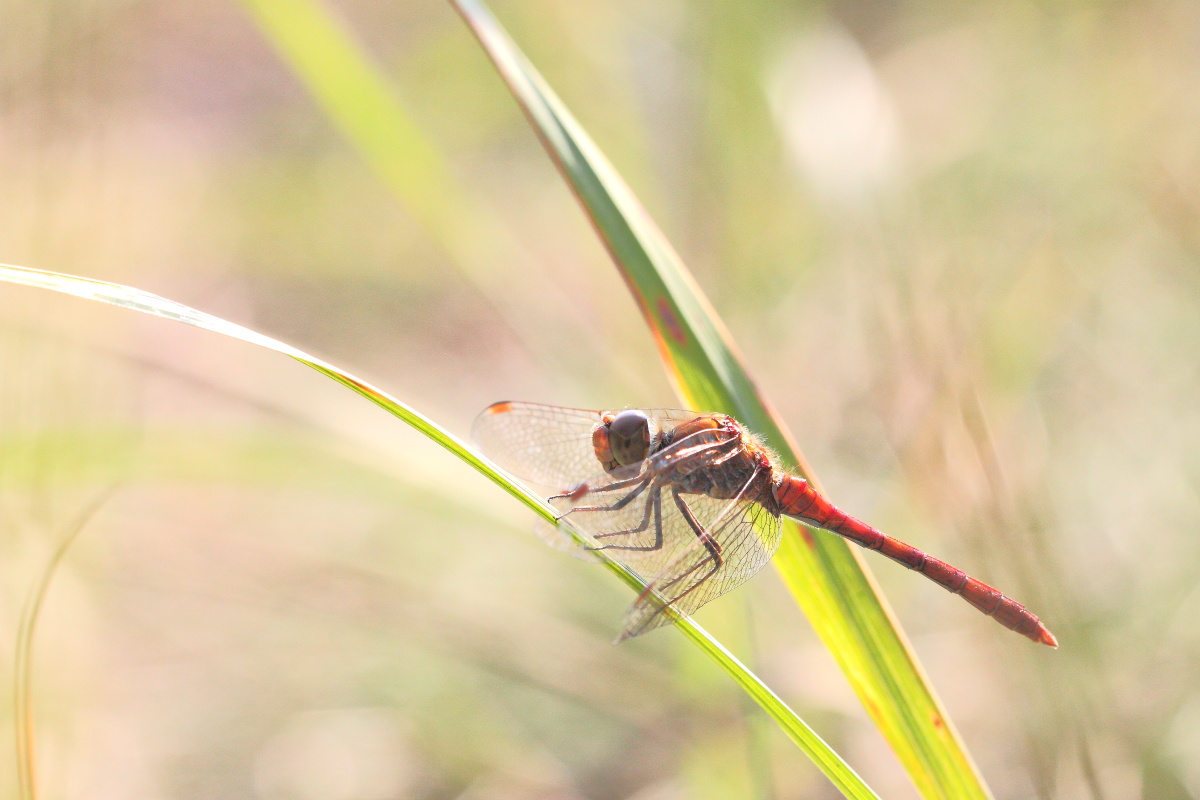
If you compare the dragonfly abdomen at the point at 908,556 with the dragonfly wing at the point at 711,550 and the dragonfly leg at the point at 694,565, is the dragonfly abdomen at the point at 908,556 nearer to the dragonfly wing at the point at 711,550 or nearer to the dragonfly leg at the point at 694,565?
the dragonfly wing at the point at 711,550

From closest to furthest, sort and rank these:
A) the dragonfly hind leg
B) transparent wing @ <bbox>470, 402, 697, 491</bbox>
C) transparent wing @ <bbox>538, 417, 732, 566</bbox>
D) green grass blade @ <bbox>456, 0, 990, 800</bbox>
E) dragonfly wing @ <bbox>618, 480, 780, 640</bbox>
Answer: green grass blade @ <bbox>456, 0, 990, 800</bbox>
the dragonfly hind leg
dragonfly wing @ <bbox>618, 480, 780, 640</bbox>
transparent wing @ <bbox>538, 417, 732, 566</bbox>
transparent wing @ <bbox>470, 402, 697, 491</bbox>

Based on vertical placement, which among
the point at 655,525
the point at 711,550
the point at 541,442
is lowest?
the point at 711,550

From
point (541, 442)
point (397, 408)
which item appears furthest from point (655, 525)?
point (397, 408)

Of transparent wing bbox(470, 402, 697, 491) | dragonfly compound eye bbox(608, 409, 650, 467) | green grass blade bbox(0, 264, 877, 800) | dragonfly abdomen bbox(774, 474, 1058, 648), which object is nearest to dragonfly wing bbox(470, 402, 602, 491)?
transparent wing bbox(470, 402, 697, 491)

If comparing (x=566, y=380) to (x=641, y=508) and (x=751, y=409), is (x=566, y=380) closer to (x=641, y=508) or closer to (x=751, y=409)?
(x=641, y=508)

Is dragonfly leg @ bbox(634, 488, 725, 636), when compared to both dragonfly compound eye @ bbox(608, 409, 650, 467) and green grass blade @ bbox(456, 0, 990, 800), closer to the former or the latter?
dragonfly compound eye @ bbox(608, 409, 650, 467)

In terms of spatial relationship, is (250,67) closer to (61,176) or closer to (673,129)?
(61,176)

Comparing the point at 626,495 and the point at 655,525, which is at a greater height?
the point at 626,495

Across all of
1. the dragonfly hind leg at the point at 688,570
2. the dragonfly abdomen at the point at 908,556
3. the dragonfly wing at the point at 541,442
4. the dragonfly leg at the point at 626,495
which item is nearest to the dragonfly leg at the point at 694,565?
the dragonfly hind leg at the point at 688,570
